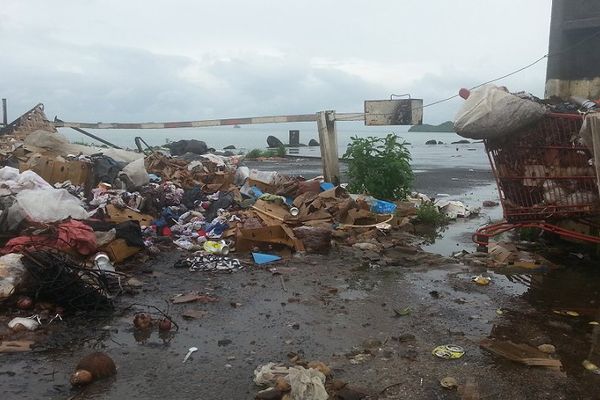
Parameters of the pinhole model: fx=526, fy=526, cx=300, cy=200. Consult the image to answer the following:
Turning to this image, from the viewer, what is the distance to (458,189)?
45.6 ft

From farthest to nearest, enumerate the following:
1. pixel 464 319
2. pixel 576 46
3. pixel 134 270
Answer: pixel 576 46 < pixel 134 270 < pixel 464 319

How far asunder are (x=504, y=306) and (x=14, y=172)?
702cm

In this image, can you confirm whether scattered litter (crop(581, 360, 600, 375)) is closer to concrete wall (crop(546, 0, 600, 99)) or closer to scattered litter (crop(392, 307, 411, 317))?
scattered litter (crop(392, 307, 411, 317))

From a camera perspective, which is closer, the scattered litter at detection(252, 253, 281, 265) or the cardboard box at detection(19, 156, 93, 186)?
the scattered litter at detection(252, 253, 281, 265)

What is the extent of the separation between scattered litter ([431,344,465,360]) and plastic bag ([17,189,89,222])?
483 cm

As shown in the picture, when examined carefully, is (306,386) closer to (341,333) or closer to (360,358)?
(360,358)

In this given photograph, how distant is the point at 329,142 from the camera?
1052 centimetres

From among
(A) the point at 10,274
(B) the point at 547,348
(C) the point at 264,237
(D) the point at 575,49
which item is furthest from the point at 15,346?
(D) the point at 575,49

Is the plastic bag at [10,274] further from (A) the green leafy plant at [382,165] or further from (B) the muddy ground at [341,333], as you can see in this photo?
(A) the green leafy plant at [382,165]

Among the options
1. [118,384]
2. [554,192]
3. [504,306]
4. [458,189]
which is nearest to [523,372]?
[504,306]

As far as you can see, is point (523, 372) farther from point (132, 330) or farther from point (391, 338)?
point (132, 330)

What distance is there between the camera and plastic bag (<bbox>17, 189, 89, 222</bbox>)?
639 centimetres

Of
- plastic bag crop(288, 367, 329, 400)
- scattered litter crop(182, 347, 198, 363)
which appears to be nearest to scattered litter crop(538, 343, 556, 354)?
plastic bag crop(288, 367, 329, 400)

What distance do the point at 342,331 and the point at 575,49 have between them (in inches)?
278
